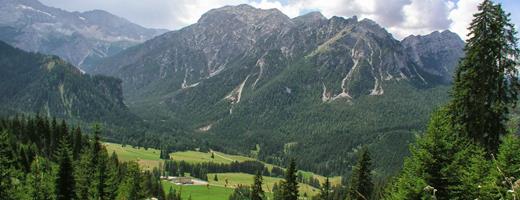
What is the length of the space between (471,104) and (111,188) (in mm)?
47705

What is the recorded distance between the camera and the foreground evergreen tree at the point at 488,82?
111 ft

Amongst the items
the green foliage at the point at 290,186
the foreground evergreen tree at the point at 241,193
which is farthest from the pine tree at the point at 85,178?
the green foliage at the point at 290,186

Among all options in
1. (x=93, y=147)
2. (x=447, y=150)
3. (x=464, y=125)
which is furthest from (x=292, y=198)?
(x=447, y=150)

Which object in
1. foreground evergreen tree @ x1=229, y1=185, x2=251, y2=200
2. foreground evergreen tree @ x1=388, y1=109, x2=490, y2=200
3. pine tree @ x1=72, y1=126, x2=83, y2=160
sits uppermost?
pine tree @ x1=72, y1=126, x2=83, y2=160

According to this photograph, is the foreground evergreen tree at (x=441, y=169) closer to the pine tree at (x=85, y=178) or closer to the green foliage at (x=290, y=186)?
the green foliage at (x=290, y=186)

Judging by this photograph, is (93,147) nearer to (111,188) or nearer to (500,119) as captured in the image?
(111,188)

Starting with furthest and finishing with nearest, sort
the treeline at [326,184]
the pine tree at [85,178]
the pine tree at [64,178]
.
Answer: the pine tree at [85,178] → the pine tree at [64,178] → the treeline at [326,184]

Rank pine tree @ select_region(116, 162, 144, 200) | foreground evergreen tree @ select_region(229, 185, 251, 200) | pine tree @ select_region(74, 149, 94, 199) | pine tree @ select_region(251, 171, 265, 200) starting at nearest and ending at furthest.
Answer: foreground evergreen tree @ select_region(229, 185, 251, 200) → pine tree @ select_region(74, 149, 94, 199) → pine tree @ select_region(251, 171, 265, 200) → pine tree @ select_region(116, 162, 144, 200)

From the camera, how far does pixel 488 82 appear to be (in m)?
33.9

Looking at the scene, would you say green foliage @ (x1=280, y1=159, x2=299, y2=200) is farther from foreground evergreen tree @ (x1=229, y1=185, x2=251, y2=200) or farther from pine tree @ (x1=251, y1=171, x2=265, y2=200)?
foreground evergreen tree @ (x1=229, y1=185, x2=251, y2=200)

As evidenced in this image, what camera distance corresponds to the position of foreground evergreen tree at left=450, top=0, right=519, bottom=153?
3378cm

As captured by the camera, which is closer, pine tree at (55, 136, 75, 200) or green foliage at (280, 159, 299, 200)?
pine tree at (55, 136, 75, 200)

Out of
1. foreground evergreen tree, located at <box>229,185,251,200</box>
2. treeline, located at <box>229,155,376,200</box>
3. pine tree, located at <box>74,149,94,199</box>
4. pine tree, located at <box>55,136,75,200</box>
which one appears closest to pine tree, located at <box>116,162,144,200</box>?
pine tree, located at <box>74,149,94,199</box>

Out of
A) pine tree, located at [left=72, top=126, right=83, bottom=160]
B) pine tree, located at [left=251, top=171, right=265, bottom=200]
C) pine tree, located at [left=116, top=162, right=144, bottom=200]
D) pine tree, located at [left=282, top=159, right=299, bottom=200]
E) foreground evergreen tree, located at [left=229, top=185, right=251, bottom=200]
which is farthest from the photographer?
pine tree, located at [left=72, top=126, right=83, bottom=160]
